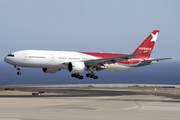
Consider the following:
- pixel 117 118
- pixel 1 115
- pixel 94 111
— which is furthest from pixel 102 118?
pixel 1 115

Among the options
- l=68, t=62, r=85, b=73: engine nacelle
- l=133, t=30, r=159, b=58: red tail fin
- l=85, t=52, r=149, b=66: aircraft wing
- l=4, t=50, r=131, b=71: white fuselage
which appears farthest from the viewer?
l=133, t=30, r=159, b=58: red tail fin

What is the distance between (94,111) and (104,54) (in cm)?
3475

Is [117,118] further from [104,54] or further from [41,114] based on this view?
[104,54]

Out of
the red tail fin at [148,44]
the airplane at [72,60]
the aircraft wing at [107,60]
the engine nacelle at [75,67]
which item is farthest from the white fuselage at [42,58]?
the red tail fin at [148,44]

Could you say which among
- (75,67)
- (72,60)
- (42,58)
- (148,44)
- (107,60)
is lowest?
(75,67)

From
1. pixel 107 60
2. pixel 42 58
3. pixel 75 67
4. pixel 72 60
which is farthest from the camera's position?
pixel 107 60

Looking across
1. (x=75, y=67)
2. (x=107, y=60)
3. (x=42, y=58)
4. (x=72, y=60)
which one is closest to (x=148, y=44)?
(x=107, y=60)

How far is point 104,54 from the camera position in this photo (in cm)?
6406

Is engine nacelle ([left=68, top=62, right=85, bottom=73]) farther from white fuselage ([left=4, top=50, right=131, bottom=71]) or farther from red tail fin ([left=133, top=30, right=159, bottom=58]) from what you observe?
red tail fin ([left=133, top=30, right=159, bottom=58])

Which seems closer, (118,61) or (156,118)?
(156,118)

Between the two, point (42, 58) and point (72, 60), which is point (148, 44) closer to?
point (72, 60)

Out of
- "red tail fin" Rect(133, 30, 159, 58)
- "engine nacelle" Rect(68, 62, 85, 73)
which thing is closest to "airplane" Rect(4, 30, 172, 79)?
"engine nacelle" Rect(68, 62, 85, 73)

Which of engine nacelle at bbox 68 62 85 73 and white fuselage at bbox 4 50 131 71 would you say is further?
engine nacelle at bbox 68 62 85 73

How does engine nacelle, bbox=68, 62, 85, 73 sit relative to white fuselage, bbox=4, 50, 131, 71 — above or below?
below
